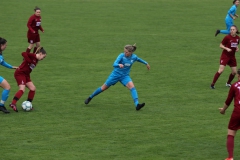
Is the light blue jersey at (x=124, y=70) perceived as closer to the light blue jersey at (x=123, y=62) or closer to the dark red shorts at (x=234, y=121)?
the light blue jersey at (x=123, y=62)

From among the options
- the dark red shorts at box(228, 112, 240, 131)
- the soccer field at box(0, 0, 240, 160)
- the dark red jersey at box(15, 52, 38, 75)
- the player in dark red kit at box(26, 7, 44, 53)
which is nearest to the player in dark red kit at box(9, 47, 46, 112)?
the dark red jersey at box(15, 52, 38, 75)

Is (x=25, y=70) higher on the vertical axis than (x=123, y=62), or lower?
lower

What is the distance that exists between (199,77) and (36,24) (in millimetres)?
7090

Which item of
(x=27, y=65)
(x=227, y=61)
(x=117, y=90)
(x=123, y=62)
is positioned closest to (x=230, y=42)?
(x=227, y=61)

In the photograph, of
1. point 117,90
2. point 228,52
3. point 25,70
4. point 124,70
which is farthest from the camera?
point 228,52

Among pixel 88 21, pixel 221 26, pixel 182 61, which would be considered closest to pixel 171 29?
pixel 221 26

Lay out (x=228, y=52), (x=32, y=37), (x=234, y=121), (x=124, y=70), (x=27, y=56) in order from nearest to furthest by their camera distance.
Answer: (x=234, y=121), (x=27, y=56), (x=124, y=70), (x=228, y=52), (x=32, y=37)

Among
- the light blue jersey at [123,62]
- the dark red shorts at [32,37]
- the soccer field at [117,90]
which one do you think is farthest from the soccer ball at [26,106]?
the dark red shorts at [32,37]

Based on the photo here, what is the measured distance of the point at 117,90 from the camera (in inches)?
679

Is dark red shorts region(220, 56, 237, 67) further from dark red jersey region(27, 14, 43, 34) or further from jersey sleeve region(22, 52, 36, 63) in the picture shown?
dark red jersey region(27, 14, 43, 34)

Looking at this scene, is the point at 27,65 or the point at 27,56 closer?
the point at 27,56

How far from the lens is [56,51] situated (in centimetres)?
2320

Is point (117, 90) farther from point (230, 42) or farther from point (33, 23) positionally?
point (33, 23)

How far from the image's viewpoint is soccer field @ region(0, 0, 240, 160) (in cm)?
1151
